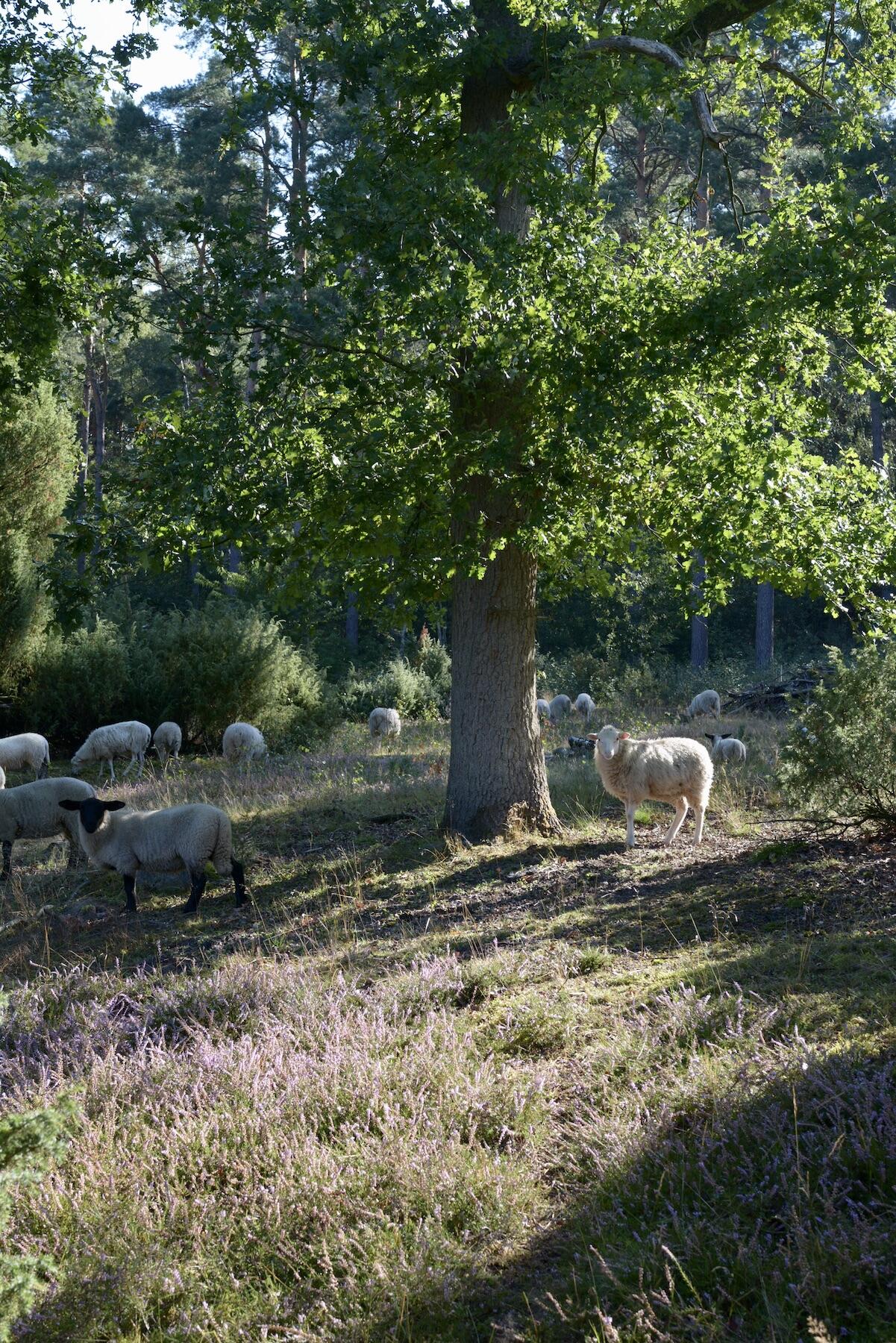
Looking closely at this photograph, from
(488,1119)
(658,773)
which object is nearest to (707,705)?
(658,773)

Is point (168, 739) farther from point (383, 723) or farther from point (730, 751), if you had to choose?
point (730, 751)

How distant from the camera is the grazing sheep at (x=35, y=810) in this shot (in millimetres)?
13969

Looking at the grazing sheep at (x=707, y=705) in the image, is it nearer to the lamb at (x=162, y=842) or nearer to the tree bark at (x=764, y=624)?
the tree bark at (x=764, y=624)

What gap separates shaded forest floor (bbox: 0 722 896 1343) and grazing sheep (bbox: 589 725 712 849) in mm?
2168

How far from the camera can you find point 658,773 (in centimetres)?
1190

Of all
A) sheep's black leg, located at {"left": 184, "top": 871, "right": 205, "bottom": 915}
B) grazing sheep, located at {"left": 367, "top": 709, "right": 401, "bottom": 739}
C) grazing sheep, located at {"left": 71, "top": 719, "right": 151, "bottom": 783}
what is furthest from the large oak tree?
grazing sheep, located at {"left": 367, "top": 709, "right": 401, "bottom": 739}

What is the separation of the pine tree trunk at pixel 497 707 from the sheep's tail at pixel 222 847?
2615 mm

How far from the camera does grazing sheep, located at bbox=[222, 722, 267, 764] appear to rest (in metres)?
24.3

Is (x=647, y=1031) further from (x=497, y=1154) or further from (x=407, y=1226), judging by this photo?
(x=407, y=1226)

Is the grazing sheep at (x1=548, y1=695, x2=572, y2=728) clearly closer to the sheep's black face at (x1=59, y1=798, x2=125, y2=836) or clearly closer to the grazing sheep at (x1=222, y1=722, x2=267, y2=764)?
the grazing sheep at (x1=222, y1=722, x2=267, y2=764)

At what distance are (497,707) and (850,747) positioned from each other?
153 inches

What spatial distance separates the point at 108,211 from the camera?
36.9ft

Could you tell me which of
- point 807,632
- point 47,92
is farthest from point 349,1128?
point 807,632

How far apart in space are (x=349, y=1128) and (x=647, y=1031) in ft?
5.79
